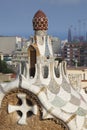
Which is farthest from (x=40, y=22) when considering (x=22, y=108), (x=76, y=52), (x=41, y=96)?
(x=76, y=52)

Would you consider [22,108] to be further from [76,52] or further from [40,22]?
[76,52]

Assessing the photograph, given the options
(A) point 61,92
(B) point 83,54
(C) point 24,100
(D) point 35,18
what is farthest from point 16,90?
(B) point 83,54

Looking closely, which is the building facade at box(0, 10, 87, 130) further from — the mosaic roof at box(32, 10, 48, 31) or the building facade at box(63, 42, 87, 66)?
the building facade at box(63, 42, 87, 66)

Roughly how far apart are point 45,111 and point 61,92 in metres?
0.71

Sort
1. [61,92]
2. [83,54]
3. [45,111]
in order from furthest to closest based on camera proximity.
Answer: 1. [83,54]
2. [61,92]
3. [45,111]

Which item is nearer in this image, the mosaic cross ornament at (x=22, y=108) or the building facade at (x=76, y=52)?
the mosaic cross ornament at (x=22, y=108)

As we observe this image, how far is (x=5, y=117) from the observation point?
28.3 feet

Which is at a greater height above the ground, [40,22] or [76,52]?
[40,22]

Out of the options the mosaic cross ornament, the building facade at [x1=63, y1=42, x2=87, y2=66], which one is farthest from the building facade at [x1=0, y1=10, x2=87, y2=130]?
the building facade at [x1=63, y1=42, x2=87, y2=66]

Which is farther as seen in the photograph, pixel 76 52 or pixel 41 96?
pixel 76 52

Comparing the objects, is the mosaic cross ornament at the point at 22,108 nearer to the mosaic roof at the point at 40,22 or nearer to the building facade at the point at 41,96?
the building facade at the point at 41,96

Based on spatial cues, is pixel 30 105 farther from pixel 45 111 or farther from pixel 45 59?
pixel 45 59

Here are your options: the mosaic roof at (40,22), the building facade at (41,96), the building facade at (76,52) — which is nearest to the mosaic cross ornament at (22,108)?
the building facade at (41,96)

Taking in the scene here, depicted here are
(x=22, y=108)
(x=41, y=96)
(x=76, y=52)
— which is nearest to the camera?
(x=41, y=96)
